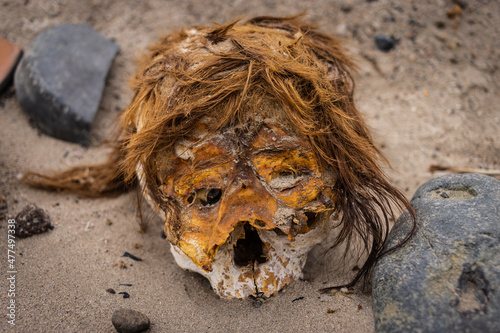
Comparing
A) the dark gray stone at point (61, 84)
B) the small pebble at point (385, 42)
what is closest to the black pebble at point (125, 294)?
the dark gray stone at point (61, 84)

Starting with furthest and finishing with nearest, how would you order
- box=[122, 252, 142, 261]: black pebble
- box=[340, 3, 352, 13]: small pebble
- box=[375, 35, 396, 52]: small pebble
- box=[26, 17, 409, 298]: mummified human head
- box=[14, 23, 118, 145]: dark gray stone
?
box=[340, 3, 352, 13]: small pebble → box=[375, 35, 396, 52]: small pebble → box=[14, 23, 118, 145]: dark gray stone → box=[122, 252, 142, 261]: black pebble → box=[26, 17, 409, 298]: mummified human head

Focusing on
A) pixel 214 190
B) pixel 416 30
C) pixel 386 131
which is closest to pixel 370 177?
pixel 214 190

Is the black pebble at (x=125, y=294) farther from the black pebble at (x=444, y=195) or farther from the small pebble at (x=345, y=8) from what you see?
the small pebble at (x=345, y=8)

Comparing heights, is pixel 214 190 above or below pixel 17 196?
above

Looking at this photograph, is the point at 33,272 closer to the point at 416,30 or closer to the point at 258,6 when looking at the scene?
the point at 258,6

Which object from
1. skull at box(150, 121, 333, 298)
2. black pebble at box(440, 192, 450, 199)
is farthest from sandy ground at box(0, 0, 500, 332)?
black pebble at box(440, 192, 450, 199)

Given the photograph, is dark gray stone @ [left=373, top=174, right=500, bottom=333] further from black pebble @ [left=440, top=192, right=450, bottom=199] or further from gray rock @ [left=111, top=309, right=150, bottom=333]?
gray rock @ [left=111, top=309, right=150, bottom=333]
